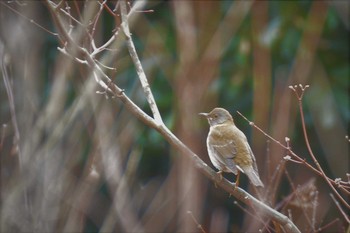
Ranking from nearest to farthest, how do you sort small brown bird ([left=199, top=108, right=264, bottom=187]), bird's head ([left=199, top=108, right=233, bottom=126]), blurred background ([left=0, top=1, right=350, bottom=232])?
1. small brown bird ([left=199, top=108, right=264, bottom=187])
2. bird's head ([left=199, top=108, right=233, bottom=126])
3. blurred background ([left=0, top=1, right=350, bottom=232])

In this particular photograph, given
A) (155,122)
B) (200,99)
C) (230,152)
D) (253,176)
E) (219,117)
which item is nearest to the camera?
(155,122)

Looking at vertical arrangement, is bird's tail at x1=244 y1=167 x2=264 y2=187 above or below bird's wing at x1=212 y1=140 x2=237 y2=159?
below

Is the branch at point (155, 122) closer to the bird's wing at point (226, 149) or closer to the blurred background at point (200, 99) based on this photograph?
the bird's wing at point (226, 149)

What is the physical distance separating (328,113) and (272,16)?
1129mm

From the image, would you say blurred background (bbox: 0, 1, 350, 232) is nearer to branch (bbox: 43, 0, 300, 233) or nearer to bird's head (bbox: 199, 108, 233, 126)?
bird's head (bbox: 199, 108, 233, 126)

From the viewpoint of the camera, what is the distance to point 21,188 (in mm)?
5227

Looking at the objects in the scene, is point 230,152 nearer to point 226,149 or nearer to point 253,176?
point 226,149

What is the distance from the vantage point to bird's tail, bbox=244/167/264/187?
191 inches

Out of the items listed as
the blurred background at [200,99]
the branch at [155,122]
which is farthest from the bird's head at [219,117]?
the branch at [155,122]

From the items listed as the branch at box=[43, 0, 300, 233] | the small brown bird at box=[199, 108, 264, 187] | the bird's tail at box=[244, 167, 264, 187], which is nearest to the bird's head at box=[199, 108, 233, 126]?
the small brown bird at box=[199, 108, 264, 187]

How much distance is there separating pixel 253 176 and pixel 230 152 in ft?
0.92

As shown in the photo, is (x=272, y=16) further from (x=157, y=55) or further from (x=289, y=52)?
(x=157, y=55)

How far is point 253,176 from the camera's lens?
5.03 m

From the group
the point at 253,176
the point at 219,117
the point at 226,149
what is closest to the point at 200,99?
the point at 219,117
